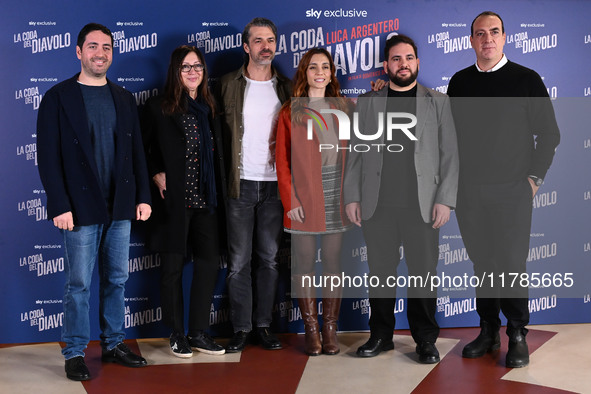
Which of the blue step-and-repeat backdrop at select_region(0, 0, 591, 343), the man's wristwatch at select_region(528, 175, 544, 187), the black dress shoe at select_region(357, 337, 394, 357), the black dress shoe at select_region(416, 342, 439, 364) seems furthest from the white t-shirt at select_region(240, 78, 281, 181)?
the man's wristwatch at select_region(528, 175, 544, 187)

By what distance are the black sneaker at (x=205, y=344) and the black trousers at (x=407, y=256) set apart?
3.04 feet

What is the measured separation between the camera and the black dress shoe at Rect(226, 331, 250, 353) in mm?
3594

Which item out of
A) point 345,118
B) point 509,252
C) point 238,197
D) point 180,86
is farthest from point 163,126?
point 509,252

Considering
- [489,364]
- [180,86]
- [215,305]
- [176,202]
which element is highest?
[180,86]

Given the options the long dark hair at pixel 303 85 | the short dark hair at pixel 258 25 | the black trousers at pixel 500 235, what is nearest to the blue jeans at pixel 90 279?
the long dark hair at pixel 303 85

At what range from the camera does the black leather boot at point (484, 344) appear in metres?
3.46

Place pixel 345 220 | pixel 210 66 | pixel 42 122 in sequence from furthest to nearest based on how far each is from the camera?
1. pixel 210 66
2. pixel 345 220
3. pixel 42 122

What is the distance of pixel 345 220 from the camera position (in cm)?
356

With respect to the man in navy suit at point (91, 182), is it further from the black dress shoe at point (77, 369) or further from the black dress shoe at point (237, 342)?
the black dress shoe at point (237, 342)

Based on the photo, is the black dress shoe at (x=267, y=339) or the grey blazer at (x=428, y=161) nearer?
the grey blazer at (x=428, y=161)

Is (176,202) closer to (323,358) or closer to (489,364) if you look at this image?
(323,358)

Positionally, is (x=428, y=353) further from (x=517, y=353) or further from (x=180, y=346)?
(x=180, y=346)

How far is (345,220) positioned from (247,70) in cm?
108

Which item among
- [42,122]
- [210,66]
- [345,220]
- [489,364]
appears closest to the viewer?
[42,122]
